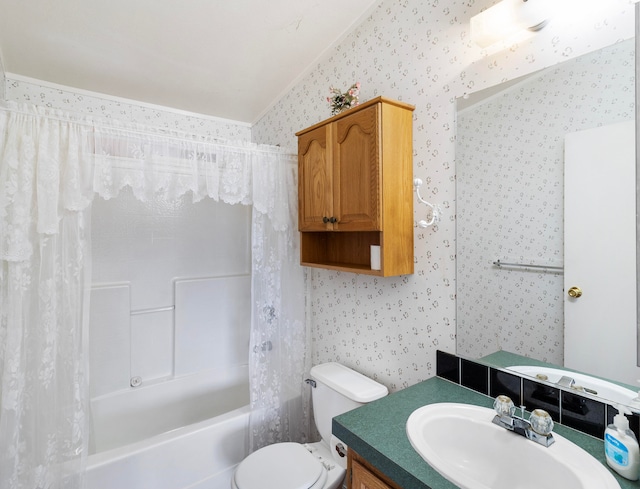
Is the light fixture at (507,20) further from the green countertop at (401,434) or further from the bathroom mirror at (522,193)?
the green countertop at (401,434)

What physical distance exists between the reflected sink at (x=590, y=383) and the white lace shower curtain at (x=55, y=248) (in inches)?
62.5

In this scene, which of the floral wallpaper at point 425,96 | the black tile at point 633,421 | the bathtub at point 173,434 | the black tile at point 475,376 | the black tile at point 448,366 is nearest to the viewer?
the black tile at point 633,421

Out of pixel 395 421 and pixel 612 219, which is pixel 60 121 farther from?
pixel 612 219

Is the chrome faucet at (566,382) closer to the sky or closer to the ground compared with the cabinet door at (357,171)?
closer to the ground

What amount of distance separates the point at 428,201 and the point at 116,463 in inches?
73.2

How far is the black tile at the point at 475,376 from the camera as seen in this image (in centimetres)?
130

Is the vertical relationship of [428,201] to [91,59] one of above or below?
below

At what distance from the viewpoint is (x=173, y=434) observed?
175 cm

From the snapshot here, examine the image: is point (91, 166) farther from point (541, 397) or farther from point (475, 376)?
point (541, 397)

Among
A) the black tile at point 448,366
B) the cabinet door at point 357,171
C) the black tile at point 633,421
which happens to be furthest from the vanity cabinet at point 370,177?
the black tile at point 633,421

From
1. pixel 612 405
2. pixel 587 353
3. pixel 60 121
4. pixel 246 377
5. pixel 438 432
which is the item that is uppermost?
pixel 60 121

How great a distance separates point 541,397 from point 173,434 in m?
1.67

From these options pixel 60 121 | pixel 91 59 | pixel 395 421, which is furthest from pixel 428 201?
pixel 91 59

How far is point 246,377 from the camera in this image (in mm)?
2770
